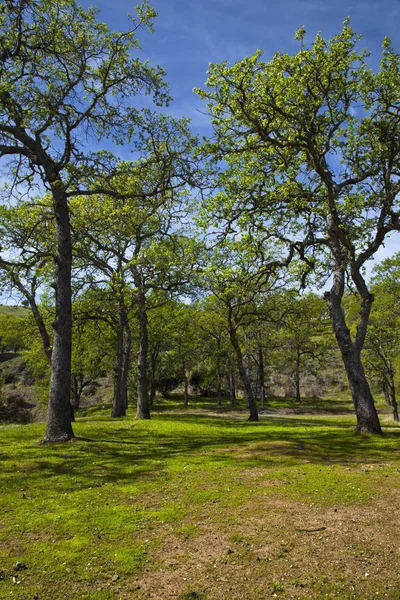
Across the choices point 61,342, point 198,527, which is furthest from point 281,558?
point 61,342

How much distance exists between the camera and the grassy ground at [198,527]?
4.67 m

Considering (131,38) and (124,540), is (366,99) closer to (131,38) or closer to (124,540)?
(131,38)

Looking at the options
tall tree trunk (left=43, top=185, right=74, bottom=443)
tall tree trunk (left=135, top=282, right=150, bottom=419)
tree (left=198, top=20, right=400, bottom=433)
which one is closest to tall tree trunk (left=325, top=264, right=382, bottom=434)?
tree (left=198, top=20, right=400, bottom=433)

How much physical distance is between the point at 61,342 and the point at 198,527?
956 centimetres

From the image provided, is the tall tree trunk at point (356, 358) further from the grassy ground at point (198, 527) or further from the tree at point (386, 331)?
the tree at point (386, 331)

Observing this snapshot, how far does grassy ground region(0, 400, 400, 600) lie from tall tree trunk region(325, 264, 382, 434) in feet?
16.1

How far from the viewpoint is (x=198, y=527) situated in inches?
247

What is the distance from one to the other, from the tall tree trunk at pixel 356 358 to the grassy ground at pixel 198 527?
4899mm

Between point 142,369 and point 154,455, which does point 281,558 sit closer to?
point 154,455

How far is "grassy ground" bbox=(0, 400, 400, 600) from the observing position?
184 inches

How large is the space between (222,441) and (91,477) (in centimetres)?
706

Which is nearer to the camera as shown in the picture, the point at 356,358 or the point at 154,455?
the point at 154,455

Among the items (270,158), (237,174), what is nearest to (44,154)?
(237,174)

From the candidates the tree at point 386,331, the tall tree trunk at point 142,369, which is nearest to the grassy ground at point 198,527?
the tall tree trunk at point 142,369
